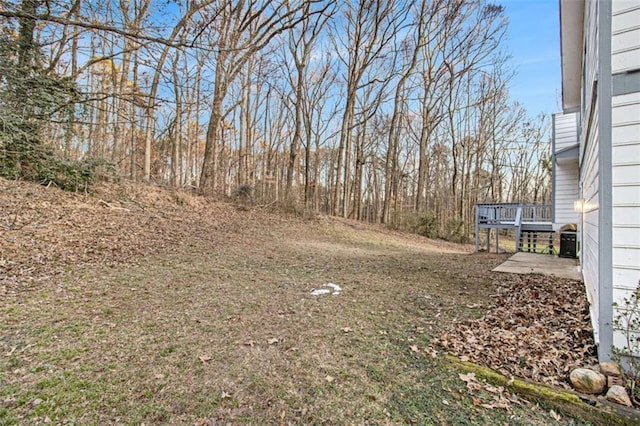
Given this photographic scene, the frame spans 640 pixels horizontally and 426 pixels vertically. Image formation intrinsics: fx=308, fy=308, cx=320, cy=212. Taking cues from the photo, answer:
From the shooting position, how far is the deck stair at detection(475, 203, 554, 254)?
9859mm

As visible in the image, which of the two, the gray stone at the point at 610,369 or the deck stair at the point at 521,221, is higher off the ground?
the deck stair at the point at 521,221

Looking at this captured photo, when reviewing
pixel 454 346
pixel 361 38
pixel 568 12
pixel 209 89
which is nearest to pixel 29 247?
pixel 209 89

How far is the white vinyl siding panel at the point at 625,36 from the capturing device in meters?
2.60

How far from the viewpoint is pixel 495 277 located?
594 centimetres

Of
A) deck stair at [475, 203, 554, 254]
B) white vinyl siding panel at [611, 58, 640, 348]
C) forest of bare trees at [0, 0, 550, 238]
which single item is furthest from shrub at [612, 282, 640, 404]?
deck stair at [475, 203, 554, 254]

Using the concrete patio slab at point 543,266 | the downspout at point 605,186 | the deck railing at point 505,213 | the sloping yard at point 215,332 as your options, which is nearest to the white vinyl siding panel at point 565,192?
the deck railing at point 505,213

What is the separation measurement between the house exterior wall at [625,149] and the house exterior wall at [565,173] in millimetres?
8143

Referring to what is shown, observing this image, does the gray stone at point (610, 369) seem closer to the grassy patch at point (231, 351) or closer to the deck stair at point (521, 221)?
the grassy patch at point (231, 351)

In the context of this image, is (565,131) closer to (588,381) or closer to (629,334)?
(629,334)

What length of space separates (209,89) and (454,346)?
324 inches

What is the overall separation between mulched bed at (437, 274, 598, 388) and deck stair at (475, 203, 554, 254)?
18.6 ft

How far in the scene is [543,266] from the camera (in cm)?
693

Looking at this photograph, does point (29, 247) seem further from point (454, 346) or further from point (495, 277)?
point (495, 277)

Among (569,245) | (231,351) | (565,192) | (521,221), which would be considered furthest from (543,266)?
(231,351)
